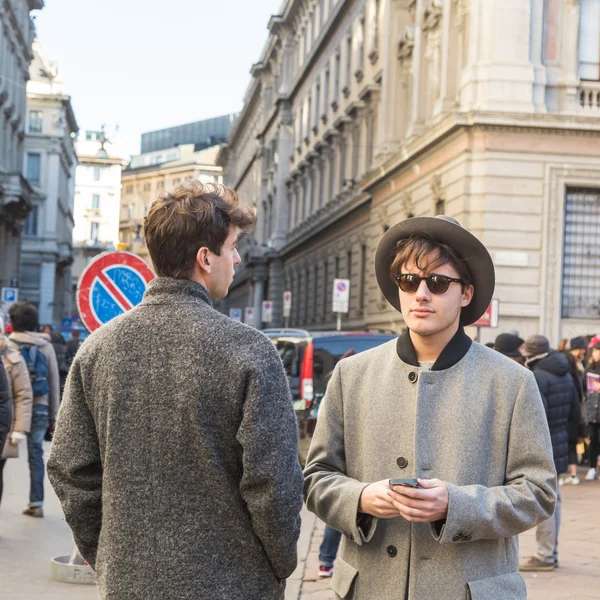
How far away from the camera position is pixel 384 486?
324 cm

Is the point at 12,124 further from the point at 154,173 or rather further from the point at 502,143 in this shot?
the point at 154,173

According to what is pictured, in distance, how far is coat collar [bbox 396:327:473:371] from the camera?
3459mm

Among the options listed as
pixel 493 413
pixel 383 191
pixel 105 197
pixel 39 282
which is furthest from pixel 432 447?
pixel 105 197

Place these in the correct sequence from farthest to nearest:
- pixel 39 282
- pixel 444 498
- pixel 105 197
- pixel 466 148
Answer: pixel 105 197, pixel 39 282, pixel 466 148, pixel 444 498

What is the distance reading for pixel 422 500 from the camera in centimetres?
314

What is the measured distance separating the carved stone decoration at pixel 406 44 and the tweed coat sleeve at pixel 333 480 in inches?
1250

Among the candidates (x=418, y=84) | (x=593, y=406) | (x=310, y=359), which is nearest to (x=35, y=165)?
(x=418, y=84)

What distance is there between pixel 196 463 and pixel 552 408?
7681 millimetres

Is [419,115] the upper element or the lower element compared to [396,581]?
→ upper

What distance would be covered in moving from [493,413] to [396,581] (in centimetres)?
52

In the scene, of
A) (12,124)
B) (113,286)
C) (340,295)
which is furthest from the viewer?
(12,124)

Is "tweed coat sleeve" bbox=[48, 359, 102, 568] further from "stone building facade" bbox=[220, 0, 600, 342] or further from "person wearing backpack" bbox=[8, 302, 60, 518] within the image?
"stone building facade" bbox=[220, 0, 600, 342]

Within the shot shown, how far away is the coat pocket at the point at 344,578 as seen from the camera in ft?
11.2

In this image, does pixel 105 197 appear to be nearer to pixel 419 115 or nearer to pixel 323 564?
pixel 419 115
